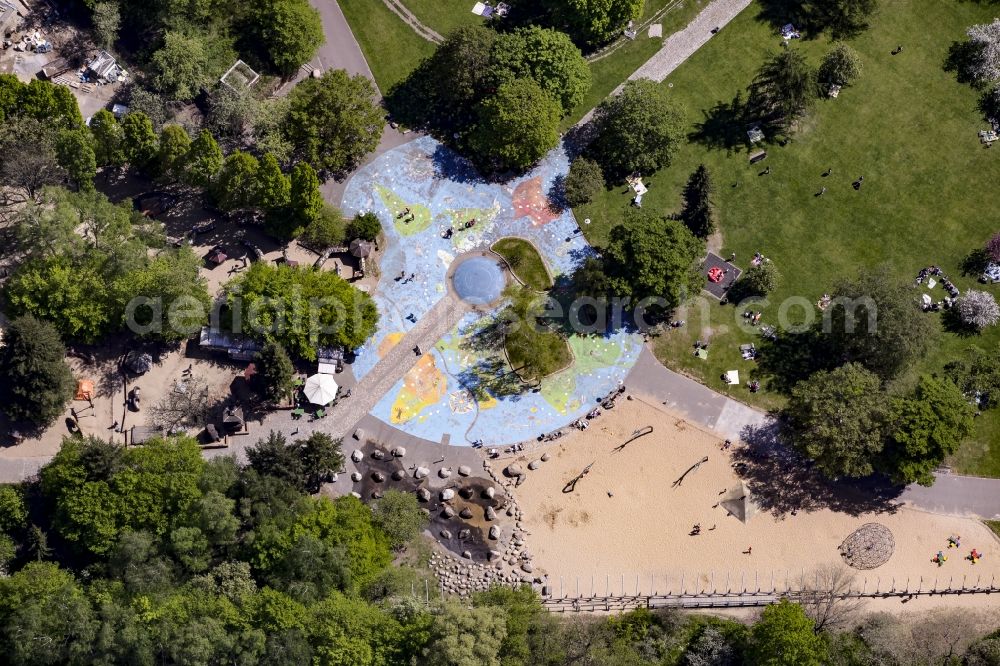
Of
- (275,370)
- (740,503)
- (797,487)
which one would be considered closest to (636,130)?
(740,503)

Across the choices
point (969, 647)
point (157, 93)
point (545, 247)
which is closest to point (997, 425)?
point (969, 647)

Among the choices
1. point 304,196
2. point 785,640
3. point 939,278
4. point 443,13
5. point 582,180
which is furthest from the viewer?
point 443,13

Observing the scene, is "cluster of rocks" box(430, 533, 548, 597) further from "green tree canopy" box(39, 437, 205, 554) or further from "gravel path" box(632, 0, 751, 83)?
"gravel path" box(632, 0, 751, 83)

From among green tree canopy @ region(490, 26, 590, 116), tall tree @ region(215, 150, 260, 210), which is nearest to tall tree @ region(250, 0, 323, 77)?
tall tree @ region(215, 150, 260, 210)

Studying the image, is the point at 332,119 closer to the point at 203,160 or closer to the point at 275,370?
the point at 203,160

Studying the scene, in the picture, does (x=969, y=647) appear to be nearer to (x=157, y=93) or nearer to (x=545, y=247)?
(x=545, y=247)
